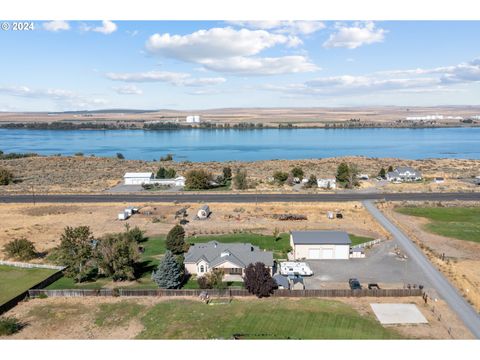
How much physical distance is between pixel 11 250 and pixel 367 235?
4551cm

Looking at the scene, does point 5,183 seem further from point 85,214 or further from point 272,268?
point 272,268

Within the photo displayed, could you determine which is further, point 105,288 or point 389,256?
point 389,256

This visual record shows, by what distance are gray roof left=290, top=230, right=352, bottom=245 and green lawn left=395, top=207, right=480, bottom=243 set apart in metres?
16.4

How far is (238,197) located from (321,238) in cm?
3200

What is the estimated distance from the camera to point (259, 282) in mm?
38281

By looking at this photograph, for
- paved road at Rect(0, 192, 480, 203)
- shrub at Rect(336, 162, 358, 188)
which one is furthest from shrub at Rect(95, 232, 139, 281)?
shrub at Rect(336, 162, 358, 188)

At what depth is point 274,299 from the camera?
3819 centimetres

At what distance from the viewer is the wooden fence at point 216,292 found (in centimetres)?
3834

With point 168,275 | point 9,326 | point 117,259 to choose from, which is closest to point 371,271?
point 168,275

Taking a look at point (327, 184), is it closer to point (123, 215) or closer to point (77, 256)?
point (123, 215)

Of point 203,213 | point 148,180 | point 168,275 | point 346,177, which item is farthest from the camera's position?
point 148,180

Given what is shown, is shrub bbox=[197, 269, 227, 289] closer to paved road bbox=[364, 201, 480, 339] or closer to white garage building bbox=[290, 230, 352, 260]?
white garage building bbox=[290, 230, 352, 260]

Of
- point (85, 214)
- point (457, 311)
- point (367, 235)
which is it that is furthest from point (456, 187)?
point (85, 214)

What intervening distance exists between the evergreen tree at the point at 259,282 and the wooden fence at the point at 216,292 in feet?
2.26
